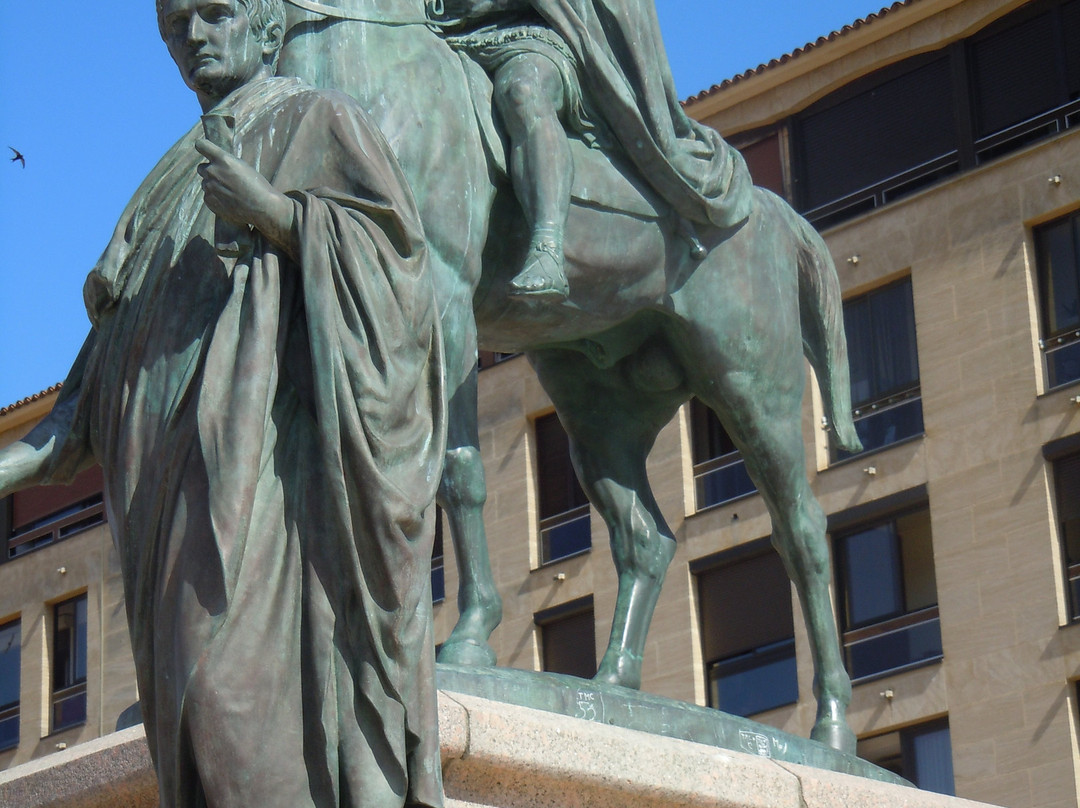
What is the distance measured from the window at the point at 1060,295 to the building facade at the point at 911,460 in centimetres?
3

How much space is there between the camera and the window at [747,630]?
1218 inches

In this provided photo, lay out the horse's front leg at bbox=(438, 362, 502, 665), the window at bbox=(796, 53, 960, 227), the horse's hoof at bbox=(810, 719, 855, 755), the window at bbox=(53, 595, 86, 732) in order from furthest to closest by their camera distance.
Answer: the window at bbox=(53, 595, 86, 732) → the window at bbox=(796, 53, 960, 227) → the horse's hoof at bbox=(810, 719, 855, 755) → the horse's front leg at bbox=(438, 362, 502, 665)

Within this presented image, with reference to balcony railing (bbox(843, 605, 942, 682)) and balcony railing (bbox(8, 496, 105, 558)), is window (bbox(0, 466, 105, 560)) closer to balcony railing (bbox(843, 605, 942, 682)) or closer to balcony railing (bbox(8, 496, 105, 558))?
balcony railing (bbox(8, 496, 105, 558))

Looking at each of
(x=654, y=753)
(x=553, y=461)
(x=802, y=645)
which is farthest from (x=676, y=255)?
(x=553, y=461)

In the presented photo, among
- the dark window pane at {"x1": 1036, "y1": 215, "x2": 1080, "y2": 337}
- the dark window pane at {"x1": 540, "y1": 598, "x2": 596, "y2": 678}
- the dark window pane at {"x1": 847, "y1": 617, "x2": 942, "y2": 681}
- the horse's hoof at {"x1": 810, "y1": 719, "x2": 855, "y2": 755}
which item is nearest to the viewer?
the horse's hoof at {"x1": 810, "y1": 719, "x2": 855, "y2": 755}

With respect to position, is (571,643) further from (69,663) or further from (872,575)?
(69,663)

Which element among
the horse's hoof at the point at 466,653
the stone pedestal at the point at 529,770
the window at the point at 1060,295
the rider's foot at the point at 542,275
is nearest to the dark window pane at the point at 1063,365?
the window at the point at 1060,295

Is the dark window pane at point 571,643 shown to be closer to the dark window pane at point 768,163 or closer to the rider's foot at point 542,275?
the dark window pane at point 768,163

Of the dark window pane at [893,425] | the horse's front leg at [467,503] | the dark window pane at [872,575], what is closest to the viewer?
the horse's front leg at [467,503]

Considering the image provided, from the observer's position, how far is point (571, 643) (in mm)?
33094

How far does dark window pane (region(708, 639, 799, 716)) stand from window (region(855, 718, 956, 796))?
157 cm

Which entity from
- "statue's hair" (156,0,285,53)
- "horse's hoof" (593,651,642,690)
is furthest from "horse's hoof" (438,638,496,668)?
"statue's hair" (156,0,285,53)

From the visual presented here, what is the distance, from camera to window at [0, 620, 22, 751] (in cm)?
4109

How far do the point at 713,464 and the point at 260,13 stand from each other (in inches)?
999
